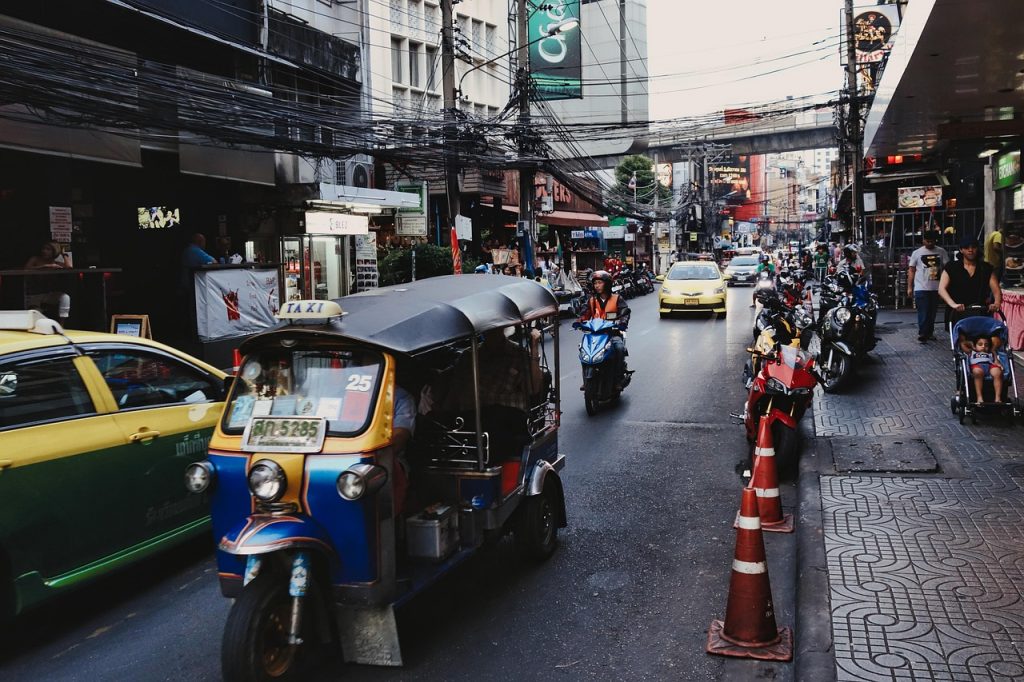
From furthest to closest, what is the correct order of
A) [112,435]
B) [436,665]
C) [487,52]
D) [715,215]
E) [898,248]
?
[715,215], [487,52], [898,248], [112,435], [436,665]

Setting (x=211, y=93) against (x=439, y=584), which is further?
(x=211, y=93)

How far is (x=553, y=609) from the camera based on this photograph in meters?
5.33

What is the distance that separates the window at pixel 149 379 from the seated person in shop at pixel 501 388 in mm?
1901

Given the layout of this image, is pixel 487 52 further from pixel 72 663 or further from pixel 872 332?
pixel 72 663

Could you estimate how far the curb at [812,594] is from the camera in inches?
171

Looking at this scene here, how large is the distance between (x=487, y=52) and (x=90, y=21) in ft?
80.0

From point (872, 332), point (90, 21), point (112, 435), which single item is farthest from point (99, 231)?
point (872, 332)

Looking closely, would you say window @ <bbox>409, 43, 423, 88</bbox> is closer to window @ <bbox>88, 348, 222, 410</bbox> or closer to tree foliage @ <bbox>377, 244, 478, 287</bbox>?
tree foliage @ <bbox>377, 244, 478, 287</bbox>

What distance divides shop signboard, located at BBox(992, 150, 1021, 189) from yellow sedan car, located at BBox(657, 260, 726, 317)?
7393mm

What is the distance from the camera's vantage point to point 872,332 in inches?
560

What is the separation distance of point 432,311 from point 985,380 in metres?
6.92

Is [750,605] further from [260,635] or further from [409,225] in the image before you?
[409,225]

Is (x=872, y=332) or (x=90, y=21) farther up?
(x=90, y=21)

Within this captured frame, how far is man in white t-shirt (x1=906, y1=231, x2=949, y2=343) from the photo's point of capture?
15348mm
